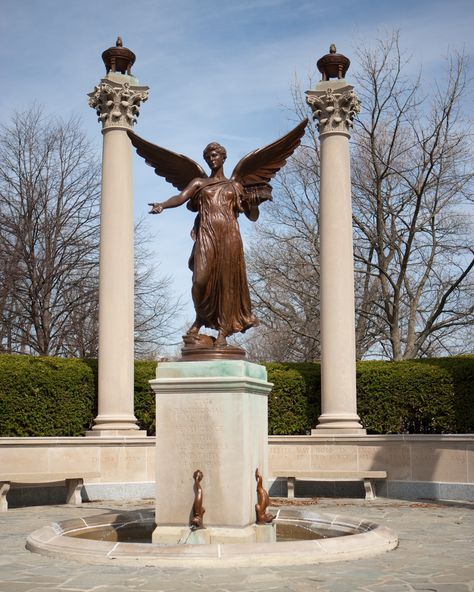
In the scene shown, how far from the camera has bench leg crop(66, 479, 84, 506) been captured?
18.0m

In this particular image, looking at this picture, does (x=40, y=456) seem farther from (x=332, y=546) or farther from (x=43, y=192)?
(x=43, y=192)

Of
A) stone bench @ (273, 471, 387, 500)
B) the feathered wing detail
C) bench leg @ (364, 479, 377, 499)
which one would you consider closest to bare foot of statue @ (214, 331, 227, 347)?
the feathered wing detail

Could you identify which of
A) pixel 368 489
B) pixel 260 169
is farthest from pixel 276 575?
pixel 368 489

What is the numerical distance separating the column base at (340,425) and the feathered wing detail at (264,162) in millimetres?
9404

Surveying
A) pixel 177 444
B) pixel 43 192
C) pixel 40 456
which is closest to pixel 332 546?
pixel 177 444

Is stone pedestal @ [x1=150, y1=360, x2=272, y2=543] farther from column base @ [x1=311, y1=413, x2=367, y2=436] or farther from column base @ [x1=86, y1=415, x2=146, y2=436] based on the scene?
column base @ [x1=311, y1=413, x2=367, y2=436]

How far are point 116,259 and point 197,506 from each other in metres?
11.1

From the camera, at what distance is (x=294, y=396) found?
21.2 meters

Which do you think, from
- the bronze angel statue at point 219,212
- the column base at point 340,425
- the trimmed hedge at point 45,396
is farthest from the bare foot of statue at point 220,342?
the column base at point 340,425

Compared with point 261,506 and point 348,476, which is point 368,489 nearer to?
point 348,476

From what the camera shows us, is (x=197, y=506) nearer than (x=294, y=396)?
Yes

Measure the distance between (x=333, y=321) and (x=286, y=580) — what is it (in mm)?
12344

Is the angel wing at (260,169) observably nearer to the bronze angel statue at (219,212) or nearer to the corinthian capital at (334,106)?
the bronze angel statue at (219,212)

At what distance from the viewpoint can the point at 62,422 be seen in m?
19.6
